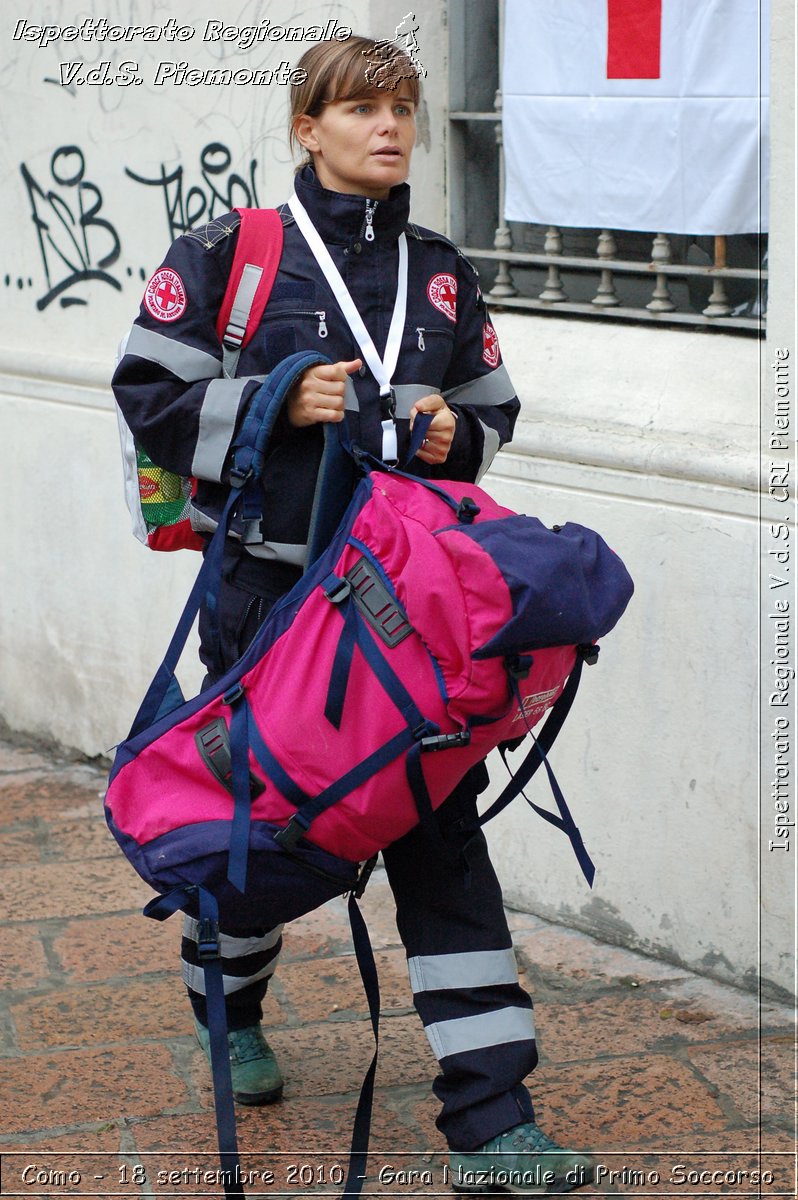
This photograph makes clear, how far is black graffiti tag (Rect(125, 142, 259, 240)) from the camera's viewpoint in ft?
15.9

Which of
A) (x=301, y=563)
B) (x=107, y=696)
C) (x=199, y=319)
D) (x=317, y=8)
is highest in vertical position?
(x=317, y=8)

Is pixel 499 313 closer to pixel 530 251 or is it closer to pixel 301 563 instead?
pixel 530 251

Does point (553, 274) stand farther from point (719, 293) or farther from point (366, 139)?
point (366, 139)

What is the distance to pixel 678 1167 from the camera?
10.5 ft

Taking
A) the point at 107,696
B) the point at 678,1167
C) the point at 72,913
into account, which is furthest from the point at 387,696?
the point at 107,696

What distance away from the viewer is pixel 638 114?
412cm

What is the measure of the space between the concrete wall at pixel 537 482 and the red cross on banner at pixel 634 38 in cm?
47

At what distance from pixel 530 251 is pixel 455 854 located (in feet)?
6.96

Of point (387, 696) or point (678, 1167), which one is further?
point (678, 1167)

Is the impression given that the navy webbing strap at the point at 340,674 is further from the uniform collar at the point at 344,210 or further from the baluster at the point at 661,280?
the baluster at the point at 661,280

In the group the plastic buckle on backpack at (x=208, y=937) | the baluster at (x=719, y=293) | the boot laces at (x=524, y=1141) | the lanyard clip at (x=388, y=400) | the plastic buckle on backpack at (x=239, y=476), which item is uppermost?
the baluster at (x=719, y=293)

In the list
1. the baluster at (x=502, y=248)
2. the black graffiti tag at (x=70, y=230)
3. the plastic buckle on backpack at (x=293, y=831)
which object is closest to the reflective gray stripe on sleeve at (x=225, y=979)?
the plastic buckle on backpack at (x=293, y=831)

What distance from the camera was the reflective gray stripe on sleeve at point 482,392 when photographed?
3.27m

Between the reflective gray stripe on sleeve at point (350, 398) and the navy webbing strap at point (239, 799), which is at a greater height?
the reflective gray stripe on sleeve at point (350, 398)
